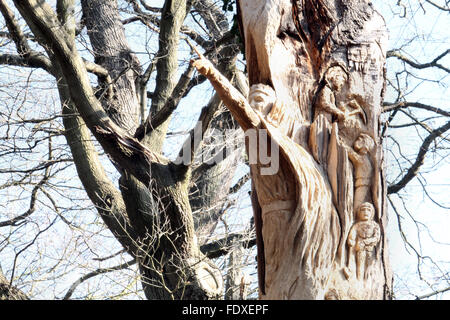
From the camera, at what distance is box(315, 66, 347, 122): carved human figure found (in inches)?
135

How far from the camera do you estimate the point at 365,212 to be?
325cm

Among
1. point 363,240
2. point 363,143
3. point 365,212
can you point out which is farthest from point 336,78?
point 363,240

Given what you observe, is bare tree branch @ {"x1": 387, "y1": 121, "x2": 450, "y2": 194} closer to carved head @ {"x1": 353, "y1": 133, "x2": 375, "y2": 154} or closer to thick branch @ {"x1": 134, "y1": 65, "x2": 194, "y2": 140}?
thick branch @ {"x1": 134, "y1": 65, "x2": 194, "y2": 140}

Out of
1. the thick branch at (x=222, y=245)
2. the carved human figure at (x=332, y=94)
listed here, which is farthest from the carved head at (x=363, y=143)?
the thick branch at (x=222, y=245)

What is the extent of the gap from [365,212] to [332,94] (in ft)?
2.29

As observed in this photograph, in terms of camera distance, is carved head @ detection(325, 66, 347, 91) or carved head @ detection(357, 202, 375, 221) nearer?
carved head @ detection(357, 202, 375, 221)

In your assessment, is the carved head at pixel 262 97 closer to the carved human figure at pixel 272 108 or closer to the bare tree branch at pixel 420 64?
the carved human figure at pixel 272 108

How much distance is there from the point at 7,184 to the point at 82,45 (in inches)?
67.2

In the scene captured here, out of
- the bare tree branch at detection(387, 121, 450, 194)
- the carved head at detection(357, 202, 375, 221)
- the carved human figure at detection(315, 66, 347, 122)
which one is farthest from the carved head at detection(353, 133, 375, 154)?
the bare tree branch at detection(387, 121, 450, 194)

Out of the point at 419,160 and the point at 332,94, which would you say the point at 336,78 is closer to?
the point at 332,94

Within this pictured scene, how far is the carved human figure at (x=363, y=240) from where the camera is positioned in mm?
3184

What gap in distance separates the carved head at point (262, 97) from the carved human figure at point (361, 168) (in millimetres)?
488

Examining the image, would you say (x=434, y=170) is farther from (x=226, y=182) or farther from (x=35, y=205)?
(x=35, y=205)

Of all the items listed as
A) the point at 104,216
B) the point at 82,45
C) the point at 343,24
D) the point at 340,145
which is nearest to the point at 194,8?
the point at 82,45
